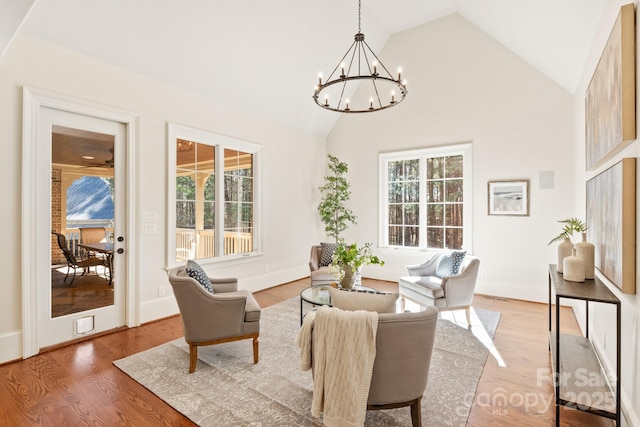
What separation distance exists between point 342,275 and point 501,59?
167 inches

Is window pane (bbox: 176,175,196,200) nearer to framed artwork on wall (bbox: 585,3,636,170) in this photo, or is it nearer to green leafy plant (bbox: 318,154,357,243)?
green leafy plant (bbox: 318,154,357,243)

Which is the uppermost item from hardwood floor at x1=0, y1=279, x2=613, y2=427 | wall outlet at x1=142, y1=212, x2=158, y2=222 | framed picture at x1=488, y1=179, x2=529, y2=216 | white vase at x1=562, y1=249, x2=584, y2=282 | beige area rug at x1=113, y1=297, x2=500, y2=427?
framed picture at x1=488, y1=179, x2=529, y2=216

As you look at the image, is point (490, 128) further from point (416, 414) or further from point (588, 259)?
point (416, 414)

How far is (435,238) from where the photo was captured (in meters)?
5.66

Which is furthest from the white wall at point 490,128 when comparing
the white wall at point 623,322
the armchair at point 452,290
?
the armchair at point 452,290

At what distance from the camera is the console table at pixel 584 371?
189cm

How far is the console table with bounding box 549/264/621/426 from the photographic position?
6.19ft

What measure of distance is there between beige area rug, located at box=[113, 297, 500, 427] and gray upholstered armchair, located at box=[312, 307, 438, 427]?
32 cm

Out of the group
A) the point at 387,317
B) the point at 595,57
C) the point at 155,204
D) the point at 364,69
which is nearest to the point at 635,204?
the point at 387,317

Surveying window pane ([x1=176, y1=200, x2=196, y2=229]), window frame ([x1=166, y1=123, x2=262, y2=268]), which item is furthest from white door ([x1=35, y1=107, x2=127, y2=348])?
window pane ([x1=176, y1=200, x2=196, y2=229])

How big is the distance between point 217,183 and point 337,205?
2.47m

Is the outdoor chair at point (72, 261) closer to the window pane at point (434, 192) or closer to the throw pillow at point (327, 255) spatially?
the throw pillow at point (327, 255)

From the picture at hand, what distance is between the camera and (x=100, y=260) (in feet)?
11.8

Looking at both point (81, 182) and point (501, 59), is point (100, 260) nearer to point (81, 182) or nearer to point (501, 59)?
point (81, 182)
